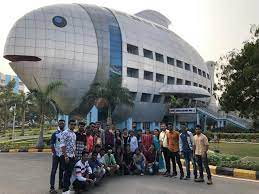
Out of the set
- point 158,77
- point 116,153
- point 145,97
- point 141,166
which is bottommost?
point 141,166

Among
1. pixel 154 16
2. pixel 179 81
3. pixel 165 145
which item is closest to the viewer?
pixel 165 145

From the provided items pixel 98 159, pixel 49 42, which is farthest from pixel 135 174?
pixel 49 42

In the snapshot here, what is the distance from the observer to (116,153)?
10438mm

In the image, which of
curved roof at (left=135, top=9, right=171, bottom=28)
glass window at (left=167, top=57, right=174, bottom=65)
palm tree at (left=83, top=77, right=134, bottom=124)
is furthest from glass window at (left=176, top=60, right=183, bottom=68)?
palm tree at (left=83, top=77, right=134, bottom=124)

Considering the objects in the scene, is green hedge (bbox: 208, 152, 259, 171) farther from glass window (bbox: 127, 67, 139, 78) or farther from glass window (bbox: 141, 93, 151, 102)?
glass window (bbox: 141, 93, 151, 102)

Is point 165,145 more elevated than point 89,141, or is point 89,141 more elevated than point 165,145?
point 89,141

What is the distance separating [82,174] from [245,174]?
555 cm

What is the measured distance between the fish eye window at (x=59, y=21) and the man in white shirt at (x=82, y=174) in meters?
31.6

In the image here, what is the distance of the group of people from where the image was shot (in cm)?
754

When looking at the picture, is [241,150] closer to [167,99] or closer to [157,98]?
[157,98]

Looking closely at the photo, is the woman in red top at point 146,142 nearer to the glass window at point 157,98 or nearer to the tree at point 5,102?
the glass window at point 157,98

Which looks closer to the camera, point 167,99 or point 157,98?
point 157,98

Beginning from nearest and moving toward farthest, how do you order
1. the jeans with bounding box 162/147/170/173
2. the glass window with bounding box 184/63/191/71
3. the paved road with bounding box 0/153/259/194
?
the paved road with bounding box 0/153/259/194, the jeans with bounding box 162/147/170/173, the glass window with bounding box 184/63/191/71

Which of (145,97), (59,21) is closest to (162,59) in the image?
(145,97)
